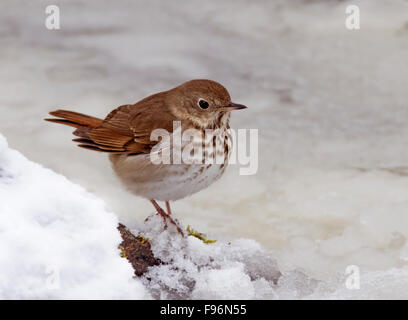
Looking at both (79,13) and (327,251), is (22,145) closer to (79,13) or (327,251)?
(327,251)

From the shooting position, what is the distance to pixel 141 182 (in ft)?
12.7

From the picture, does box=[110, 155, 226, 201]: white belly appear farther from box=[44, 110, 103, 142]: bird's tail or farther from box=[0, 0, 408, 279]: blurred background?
box=[44, 110, 103, 142]: bird's tail

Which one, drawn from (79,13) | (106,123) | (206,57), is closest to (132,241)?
(106,123)

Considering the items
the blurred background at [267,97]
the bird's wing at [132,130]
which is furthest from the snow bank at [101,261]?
the bird's wing at [132,130]

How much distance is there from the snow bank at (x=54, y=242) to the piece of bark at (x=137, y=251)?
0.08 meters

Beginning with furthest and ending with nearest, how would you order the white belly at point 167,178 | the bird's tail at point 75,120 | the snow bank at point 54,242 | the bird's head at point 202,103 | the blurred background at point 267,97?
the blurred background at point 267,97, the bird's tail at point 75,120, the bird's head at point 202,103, the white belly at point 167,178, the snow bank at point 54,242

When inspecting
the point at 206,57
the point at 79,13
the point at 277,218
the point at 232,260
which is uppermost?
the point at 79,13

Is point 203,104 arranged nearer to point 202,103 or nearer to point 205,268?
point 202,103

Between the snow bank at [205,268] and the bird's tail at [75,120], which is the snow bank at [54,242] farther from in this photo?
the bird's tail at [75,120]

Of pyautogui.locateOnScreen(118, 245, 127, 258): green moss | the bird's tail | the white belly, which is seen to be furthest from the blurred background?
the bird's tail

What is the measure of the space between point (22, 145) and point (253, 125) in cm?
197

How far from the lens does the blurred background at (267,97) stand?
4.60 metres

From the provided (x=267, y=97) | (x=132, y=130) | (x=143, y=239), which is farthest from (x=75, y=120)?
(x=267, y=97)

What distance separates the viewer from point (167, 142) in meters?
3.85
